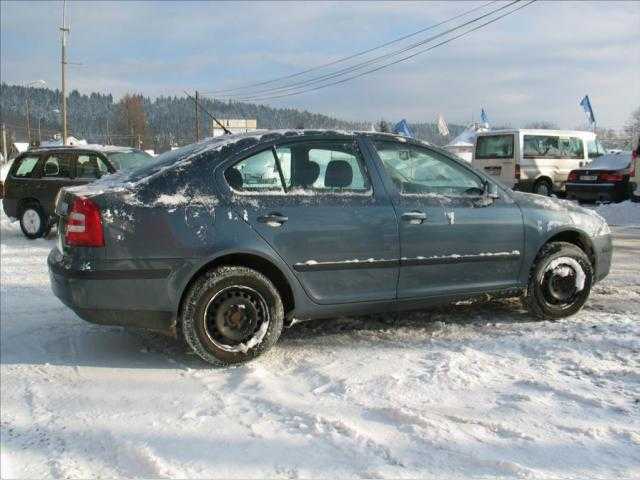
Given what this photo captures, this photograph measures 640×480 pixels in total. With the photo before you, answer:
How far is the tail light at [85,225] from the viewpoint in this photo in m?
3.62

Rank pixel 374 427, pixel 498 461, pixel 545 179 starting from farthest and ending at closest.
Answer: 1. pixel 545 179
2. pixel 374 427
3. pixel 498 461

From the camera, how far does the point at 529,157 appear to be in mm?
16828

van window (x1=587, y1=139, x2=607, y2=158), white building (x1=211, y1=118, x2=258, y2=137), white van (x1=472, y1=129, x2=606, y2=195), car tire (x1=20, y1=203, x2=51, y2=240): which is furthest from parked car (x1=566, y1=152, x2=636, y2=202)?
car tire (x1=20, y1=203, x2=51, y2=240)

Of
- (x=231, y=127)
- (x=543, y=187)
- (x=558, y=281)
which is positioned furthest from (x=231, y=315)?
(x=543, y=187)

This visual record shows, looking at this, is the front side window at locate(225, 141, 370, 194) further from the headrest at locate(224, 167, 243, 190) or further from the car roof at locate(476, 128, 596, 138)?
the car roof at locate(476, 128, 596, 138)

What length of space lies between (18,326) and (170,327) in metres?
1.78

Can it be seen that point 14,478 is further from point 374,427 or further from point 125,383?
point 374,427

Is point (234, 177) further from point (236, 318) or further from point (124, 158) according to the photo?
point (124, 158)

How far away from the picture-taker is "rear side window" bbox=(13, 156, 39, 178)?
10443mm

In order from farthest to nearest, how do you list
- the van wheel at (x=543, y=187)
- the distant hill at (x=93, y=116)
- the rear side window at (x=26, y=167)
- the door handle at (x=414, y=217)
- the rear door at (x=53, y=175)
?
the distant hill at (x=93, y=116) < the van wheel at (x=543, y=187) < the rear side window at (x=26, y=167) < the rear door at (x=53, y=175) < the door handle at (x=414, y=217)

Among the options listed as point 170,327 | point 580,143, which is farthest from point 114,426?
point 580,143

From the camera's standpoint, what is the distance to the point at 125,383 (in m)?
3.64

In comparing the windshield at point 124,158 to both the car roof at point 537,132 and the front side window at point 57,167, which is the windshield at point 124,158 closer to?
the front side window at point 57,167

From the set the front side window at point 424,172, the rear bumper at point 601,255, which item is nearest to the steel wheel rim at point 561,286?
the rear bumper at point 601,255
